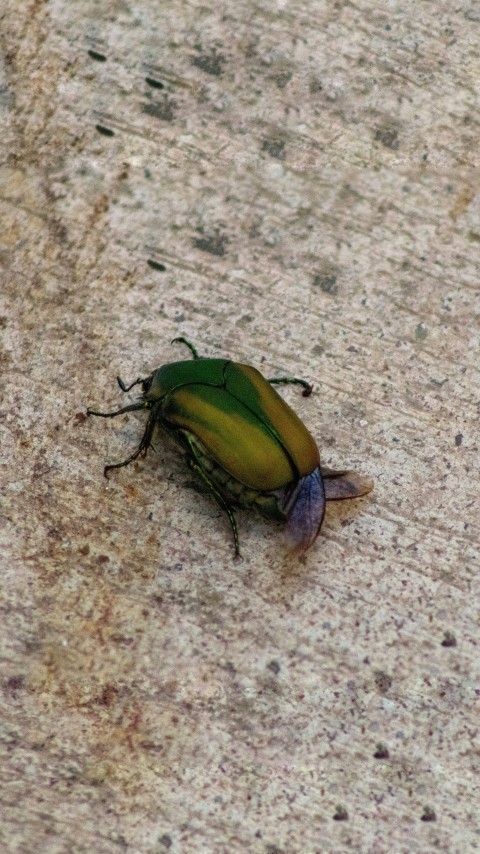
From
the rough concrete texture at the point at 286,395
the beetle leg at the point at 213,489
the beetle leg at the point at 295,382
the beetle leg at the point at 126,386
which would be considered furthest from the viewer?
the beetle leg at the point at 295,382

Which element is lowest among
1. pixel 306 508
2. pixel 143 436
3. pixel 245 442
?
pixel 143 436

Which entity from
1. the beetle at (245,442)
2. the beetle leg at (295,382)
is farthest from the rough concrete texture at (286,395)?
the beetle at (245,442)

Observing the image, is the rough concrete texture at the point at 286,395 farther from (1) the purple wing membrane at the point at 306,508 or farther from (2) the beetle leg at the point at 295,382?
(1) the purple wing membrane at the point at 306,508

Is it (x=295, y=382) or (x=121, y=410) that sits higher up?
(x=295, y=382)

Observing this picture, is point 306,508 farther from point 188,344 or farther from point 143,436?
point 188,344

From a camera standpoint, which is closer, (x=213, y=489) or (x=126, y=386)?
(x=213, y=489)

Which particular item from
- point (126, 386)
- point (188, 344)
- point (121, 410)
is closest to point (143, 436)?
point (121, 410)

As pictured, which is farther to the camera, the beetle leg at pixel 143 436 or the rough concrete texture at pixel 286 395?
the beetle leg at pixel 143 436
